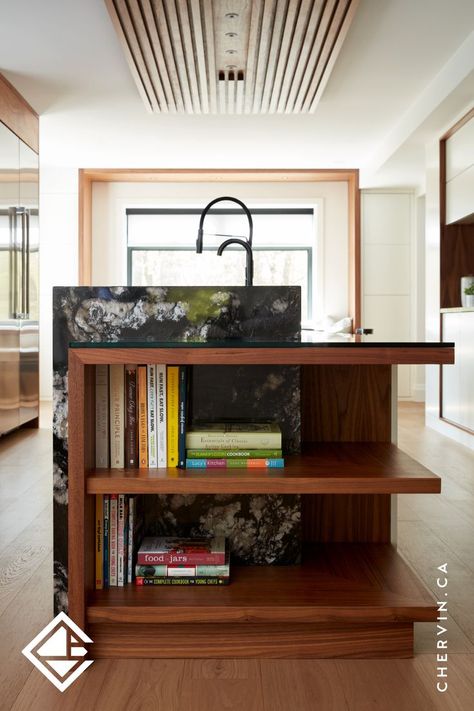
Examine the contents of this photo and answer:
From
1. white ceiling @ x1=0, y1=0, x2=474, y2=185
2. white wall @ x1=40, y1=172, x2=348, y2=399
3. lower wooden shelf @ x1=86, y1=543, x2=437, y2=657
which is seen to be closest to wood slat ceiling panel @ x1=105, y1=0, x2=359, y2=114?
white ceiling @ x1=0, y1=0, x2=474, y2=185

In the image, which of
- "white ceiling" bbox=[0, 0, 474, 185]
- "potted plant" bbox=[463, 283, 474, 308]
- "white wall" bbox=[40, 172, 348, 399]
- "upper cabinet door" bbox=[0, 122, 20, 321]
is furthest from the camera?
"white wall" bbox=[40, 172, 348, 399]

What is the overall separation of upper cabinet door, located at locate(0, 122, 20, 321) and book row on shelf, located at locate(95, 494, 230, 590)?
313cm

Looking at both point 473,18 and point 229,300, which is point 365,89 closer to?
point 473,18

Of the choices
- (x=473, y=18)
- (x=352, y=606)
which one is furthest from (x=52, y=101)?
(x=352, y=606)

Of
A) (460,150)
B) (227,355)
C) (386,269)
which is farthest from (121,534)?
(386,269)

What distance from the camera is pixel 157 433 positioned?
5.15 feet

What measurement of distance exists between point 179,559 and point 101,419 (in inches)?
15.0

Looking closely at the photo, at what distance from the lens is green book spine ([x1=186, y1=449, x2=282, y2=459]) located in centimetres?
155

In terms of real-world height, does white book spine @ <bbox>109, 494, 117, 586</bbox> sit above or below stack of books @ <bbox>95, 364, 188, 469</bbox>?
below

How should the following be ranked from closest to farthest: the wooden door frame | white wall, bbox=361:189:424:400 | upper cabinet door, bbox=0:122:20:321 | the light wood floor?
the light wood floor < upper cabinet door, bbox=0:122:20:321 < the wooden door frame < white wall, bbox=361:189:424:400

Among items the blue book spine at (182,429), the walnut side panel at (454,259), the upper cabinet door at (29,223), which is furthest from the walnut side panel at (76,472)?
the walnut side panel at (454,259)

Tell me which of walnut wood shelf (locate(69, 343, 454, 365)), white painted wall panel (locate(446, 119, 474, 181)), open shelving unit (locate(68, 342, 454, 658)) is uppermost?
white painted wall panel (locate(446, 119, 474, 181))

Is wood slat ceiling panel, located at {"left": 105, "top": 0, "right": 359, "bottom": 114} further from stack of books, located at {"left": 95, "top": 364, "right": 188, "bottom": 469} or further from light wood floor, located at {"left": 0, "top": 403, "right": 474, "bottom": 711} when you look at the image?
light wood floor, located at {"left": 0, "top": 403, "right": 474, "bottom": 711}

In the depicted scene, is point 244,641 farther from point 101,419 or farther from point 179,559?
point 101,419
